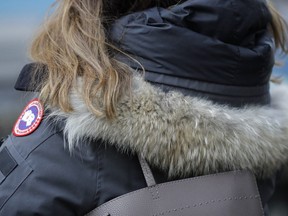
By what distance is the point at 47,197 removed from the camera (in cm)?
129

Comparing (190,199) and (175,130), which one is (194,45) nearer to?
(175,130)

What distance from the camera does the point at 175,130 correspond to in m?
1.32

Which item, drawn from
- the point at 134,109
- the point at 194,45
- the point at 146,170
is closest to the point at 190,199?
the point at 146,170

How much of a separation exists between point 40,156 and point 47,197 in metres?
0.11

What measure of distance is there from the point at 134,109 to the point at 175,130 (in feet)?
0.38

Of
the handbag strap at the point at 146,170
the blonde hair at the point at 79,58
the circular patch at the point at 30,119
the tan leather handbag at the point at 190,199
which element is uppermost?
the blonde hair at the point at 79,58

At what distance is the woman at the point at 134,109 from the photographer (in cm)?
130

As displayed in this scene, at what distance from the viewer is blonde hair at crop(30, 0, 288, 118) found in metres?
1.31

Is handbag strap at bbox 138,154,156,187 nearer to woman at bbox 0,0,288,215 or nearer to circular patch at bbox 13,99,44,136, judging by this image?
woman at bbox 0,0,288,215

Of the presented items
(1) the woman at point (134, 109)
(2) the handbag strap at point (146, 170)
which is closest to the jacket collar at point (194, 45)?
(1) the woman at point (134, 109)

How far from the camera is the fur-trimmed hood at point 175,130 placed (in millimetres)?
1305

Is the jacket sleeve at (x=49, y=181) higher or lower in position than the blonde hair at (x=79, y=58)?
lower

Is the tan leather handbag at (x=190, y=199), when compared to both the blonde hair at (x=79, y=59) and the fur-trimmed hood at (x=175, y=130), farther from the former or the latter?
the blonde hair at (x=79, y=59)

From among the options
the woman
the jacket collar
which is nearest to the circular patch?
the woman
